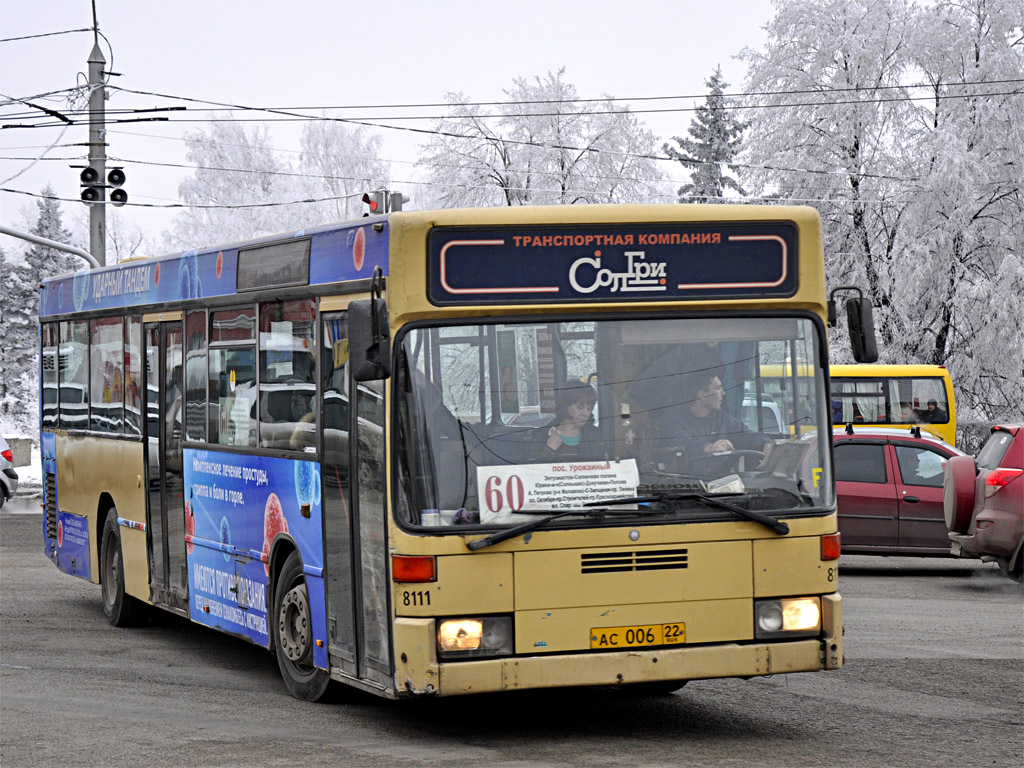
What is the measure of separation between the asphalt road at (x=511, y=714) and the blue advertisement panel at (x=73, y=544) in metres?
1.32

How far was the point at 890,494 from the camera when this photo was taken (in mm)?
16922

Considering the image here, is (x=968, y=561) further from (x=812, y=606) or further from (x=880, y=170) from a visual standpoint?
(x=880, y=170)

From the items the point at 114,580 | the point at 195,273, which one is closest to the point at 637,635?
the point at 195,273

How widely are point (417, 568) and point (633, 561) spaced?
3.45 ft

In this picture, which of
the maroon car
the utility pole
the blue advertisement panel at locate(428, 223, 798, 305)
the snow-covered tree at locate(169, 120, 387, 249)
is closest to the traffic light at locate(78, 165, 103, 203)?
the utility pole

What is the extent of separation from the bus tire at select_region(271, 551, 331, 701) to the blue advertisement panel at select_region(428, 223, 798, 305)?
233 centimetres

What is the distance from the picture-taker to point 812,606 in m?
7.78

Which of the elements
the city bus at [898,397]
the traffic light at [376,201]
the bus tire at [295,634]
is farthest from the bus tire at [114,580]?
the city bus at [898,397]

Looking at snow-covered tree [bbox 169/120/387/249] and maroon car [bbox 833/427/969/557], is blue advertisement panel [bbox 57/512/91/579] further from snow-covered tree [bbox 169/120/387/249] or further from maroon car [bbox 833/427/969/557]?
snow-covered tree [bbox 169/120/387/249]

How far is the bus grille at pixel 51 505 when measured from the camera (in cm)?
1483

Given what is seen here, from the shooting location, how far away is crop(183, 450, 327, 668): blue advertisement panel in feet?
28.9

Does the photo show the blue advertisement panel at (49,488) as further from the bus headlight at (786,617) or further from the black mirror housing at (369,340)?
the bus headlight at (786,617)

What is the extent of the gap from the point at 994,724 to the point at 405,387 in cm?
367

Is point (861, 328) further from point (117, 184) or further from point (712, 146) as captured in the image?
point (712, 146)
